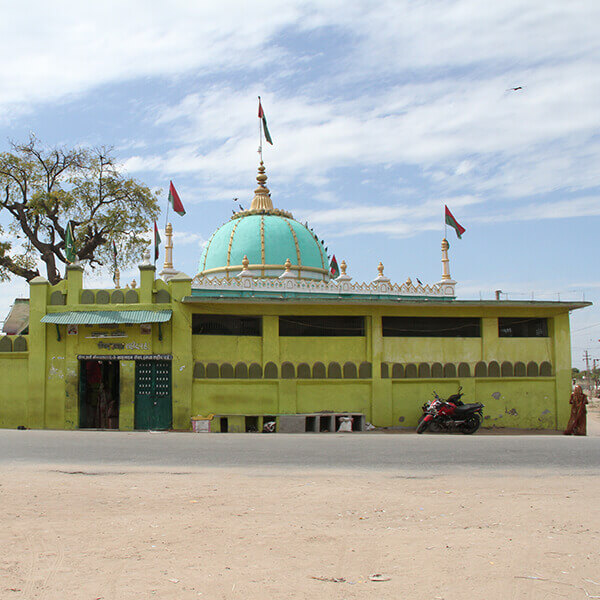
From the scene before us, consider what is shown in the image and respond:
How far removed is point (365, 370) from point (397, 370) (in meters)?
1.00

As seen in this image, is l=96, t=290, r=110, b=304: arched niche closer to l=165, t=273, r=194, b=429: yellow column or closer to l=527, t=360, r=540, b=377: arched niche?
l=165, t=273, r=194, b=429: yellow column

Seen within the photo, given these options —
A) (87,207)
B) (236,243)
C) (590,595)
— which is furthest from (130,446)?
(87,207)

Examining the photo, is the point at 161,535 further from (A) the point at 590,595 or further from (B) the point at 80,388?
(B) the point at 80,388

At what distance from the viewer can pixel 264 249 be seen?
24.4m

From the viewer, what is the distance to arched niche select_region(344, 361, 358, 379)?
18625 millimetres

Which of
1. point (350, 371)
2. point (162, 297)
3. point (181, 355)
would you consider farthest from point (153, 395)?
point (350, 371)

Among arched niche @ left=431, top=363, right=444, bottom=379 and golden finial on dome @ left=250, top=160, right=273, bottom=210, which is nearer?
arched niche @ left=431, top=363, right=444, bottom=379

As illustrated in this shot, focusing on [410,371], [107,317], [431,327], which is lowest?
[410,371]

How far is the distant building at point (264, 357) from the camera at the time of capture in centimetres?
1727

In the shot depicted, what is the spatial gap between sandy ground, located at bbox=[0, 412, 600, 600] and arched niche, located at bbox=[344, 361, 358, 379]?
8.98 meters

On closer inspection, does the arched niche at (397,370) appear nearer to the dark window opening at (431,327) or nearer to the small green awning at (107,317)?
the dark window opening at (431,327)

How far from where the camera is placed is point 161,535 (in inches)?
255

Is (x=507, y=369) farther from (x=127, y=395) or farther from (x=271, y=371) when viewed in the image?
(x=127, y=395)

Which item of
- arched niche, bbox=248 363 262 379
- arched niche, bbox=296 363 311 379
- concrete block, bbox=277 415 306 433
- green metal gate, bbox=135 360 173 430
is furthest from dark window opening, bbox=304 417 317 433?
green metal gate, bbox=135 360 173 430
